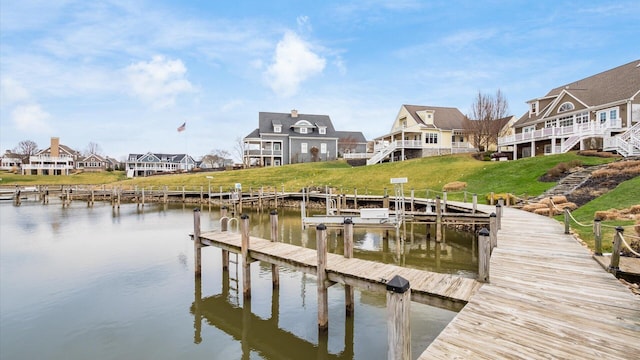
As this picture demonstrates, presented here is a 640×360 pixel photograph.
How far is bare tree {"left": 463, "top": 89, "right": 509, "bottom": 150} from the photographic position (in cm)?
5000


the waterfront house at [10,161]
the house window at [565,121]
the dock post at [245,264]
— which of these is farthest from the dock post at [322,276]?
the waterfront house at [10,161]

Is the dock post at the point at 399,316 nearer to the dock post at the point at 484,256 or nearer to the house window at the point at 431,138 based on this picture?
the dock post at the point at 484,256

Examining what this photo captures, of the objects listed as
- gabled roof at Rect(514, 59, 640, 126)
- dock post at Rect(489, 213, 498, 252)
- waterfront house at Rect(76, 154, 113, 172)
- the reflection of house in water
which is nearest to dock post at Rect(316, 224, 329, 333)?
the reflection of house in water

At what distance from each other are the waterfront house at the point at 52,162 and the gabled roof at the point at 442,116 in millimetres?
98182

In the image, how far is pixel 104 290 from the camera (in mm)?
12164

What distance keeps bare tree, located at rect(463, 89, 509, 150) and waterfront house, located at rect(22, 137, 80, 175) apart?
353 feet

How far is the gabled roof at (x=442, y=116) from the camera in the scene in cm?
5381

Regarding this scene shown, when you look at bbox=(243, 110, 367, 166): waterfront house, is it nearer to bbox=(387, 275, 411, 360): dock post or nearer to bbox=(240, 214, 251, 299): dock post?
bbox=(240, 214, 251, 299): dock post

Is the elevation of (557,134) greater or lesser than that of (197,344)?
greater

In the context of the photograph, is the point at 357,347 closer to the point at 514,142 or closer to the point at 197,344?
the point at 197,344

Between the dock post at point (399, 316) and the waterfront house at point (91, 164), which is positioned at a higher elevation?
the waterfront house at point (91, 164)

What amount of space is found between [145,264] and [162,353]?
8362 mm

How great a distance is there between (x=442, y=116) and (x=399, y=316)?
186ft

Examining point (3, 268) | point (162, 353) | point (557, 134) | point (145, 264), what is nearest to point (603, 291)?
point (162, 353)
